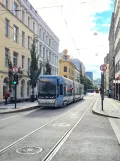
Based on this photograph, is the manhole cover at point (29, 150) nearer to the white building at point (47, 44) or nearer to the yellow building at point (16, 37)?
the yellow building at point (16, 37)

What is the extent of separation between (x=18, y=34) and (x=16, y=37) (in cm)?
83

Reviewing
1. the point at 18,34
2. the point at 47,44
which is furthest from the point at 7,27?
the point at 47,44

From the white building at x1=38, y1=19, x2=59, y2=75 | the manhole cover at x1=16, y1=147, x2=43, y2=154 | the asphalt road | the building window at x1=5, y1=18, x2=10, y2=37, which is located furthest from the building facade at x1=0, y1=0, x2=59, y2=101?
the manhole cover at x1=16, y1=147, x2=43, y2=154

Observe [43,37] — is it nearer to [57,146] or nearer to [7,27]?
[7,27]

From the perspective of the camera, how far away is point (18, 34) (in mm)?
41281

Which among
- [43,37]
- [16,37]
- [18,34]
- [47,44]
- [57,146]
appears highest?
[43,37]

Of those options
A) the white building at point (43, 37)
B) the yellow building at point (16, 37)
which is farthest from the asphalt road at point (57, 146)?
the white building at point (43, 37)

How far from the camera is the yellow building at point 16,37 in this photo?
34844 millimetres

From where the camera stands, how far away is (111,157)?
760 cm

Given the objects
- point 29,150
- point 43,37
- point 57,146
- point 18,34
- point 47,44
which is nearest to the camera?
point 29,150

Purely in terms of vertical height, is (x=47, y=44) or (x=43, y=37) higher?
(x=43, y=37)

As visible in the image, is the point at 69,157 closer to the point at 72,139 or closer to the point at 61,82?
the point at 72,139

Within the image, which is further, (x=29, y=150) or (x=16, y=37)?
(x=16, y=37)

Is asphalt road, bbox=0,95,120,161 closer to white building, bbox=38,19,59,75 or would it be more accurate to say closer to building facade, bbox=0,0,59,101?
building facade, bbox=0,0,59,101
